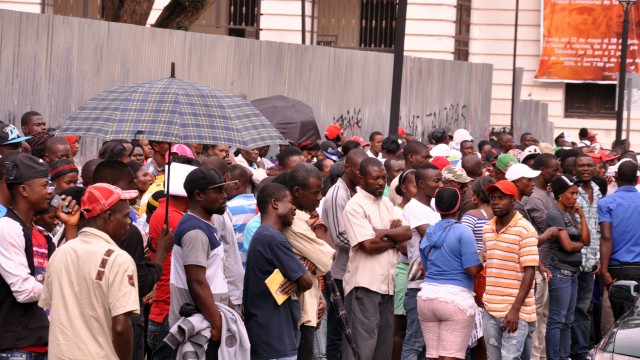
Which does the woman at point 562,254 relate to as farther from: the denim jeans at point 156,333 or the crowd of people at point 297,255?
the denim jeans at point 156,333

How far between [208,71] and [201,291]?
1055 cm

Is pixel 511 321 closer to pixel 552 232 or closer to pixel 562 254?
pixel 552 232

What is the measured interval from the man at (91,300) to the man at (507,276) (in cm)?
431

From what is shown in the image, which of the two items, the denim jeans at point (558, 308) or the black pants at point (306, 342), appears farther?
the denim jeans at point (558, 308)

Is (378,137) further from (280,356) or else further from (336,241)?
(280,356)

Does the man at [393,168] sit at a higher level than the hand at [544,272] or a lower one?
higher

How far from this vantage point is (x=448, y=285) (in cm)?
939

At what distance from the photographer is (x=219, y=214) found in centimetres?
793

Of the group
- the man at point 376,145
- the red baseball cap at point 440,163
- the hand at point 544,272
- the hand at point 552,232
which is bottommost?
the hand at point 544,272

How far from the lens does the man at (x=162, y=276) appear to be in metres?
8.21

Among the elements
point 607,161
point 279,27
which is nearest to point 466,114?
point 279,27

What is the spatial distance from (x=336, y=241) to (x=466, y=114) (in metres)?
19.8

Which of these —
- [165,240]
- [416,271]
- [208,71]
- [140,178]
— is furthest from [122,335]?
[208,71]

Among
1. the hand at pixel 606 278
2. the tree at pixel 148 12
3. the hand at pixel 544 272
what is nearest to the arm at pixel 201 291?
the hand at pixel 544 272
